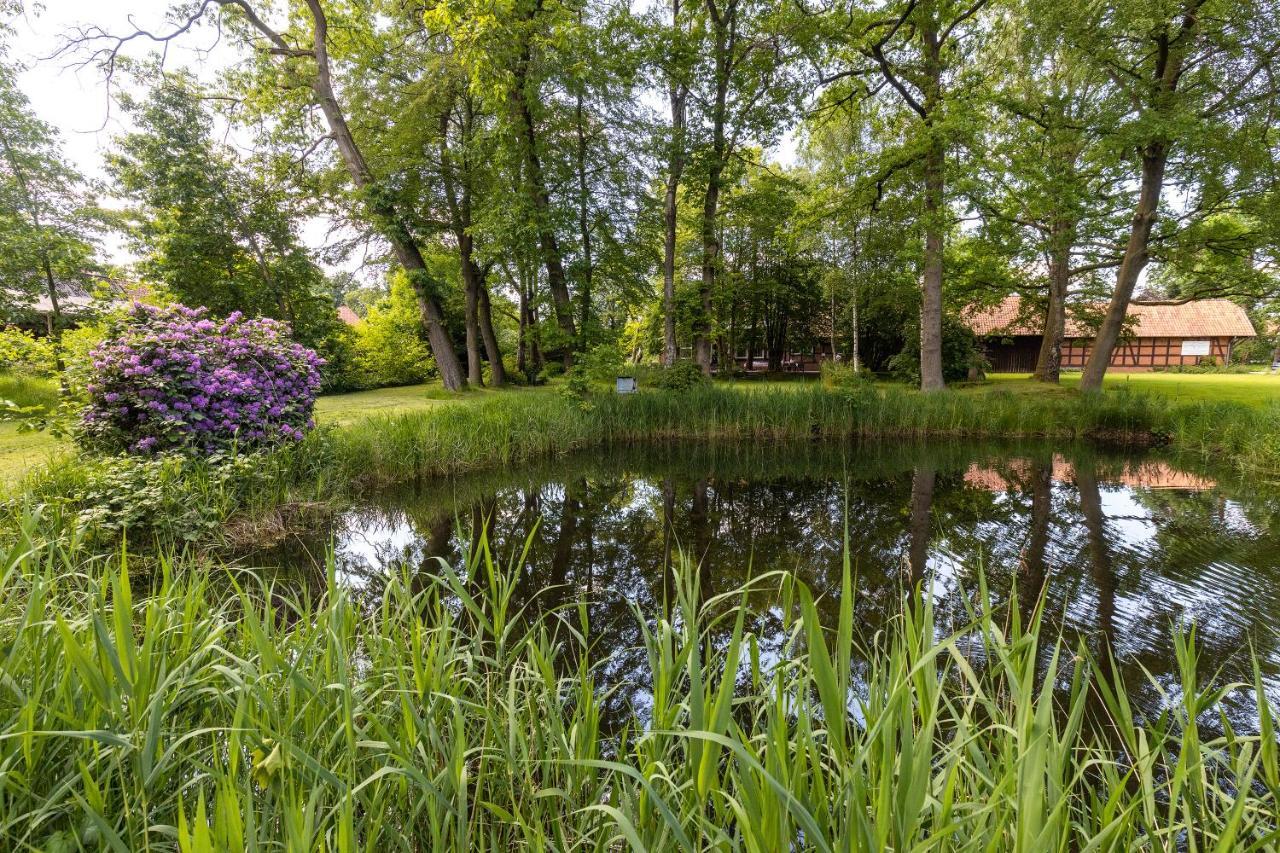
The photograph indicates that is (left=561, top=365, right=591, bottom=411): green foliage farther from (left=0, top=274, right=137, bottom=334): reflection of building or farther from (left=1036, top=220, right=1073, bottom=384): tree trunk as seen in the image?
(left=1036, top=220, right=1073, bottom=384): tree trunk

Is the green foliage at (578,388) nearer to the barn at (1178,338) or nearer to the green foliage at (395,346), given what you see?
the green foliage at (395,346)

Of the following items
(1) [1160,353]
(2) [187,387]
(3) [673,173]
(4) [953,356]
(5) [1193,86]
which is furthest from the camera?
(1) [1160,353]

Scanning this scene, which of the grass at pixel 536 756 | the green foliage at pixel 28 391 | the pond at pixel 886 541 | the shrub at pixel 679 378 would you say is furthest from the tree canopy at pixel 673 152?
the grass at pixel 536 756

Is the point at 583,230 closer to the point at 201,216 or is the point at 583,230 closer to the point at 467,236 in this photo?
the point at 467,236

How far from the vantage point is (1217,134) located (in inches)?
358

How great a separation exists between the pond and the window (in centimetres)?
2552

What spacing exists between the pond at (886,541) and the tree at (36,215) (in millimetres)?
13962

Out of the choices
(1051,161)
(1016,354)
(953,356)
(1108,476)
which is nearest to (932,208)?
(1051,161)

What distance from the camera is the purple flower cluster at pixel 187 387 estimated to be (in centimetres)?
445

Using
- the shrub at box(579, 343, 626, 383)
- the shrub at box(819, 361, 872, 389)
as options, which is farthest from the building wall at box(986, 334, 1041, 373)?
the shrub at box(579, 343, 626, 383)

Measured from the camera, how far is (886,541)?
4.98 meters

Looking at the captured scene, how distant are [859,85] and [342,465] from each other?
13310mm

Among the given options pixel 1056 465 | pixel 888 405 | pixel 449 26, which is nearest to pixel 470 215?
pixel 449 26

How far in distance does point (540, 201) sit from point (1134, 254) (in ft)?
41.0
